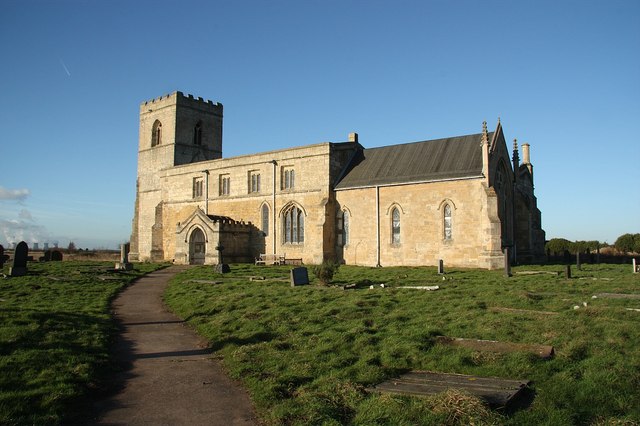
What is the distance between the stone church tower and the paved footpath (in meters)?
34.8

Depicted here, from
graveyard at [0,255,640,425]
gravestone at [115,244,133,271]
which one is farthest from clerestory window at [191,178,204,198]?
graveyard at [0,255,640,425]

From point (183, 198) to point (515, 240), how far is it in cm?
2670

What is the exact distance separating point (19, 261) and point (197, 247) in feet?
47.5

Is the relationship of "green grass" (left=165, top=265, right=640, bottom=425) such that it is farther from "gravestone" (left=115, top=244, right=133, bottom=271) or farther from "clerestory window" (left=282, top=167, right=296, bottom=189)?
"clerestory window" (left=282, top=167, right=296, bottom=189)

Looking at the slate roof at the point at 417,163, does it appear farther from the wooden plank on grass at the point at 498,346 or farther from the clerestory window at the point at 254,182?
the wooden plank on grass at the point at 498,346

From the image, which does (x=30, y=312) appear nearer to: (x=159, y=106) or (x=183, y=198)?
(x=183, y=198)

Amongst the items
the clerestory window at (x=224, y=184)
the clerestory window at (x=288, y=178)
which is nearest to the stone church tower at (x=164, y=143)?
the clerestory window at (x=224, y=184)

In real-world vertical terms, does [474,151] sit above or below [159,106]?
below

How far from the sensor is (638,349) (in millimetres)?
8633

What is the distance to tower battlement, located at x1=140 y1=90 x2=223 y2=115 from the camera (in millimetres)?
46906

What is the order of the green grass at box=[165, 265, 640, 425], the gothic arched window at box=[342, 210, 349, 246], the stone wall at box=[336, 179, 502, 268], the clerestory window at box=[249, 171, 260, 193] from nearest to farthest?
the green grass at box=[165, 265, 640, 425], the stone wall at box=[336, 179, 502, 268], the gothic arched window at box=[342, 210, 349, 246], the clerestory window at box=[249, 171, 260, 193]

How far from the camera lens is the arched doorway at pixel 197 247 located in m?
37.4

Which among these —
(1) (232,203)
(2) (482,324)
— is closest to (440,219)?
(1) (232,203)

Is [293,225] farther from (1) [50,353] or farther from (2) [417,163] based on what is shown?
(1) [50,353]
